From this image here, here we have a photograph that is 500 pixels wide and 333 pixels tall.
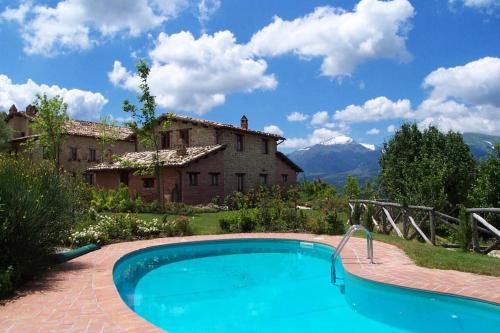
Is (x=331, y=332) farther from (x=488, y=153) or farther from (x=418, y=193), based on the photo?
(x=488, y=153)

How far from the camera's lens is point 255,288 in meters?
8.98

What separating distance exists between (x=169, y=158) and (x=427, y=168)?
1709cm

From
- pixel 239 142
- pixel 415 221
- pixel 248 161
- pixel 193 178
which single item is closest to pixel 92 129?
pixel 239 142

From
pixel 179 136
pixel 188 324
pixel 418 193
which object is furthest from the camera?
pixel 179 136

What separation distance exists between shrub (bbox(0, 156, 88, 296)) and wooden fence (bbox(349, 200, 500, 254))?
9291 millimetres

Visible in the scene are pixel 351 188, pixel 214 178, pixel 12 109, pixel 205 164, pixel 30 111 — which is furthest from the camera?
pixel 12 109

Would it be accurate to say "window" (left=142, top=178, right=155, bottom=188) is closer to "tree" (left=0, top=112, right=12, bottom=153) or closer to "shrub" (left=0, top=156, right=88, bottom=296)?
"tree" (left=0, top=112, right=12, bottom=153)

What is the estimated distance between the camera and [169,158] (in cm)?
2855

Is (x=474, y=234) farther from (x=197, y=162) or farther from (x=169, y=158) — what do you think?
(x=169, y=158)

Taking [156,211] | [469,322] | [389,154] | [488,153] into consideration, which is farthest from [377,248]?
[156,211]

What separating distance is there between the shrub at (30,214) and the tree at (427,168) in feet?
32.6

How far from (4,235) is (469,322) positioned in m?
7.49

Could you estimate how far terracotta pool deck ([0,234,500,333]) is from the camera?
5312 millimetres

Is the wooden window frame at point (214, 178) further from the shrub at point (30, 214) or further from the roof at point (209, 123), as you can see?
the shrub at point (30, 214)
